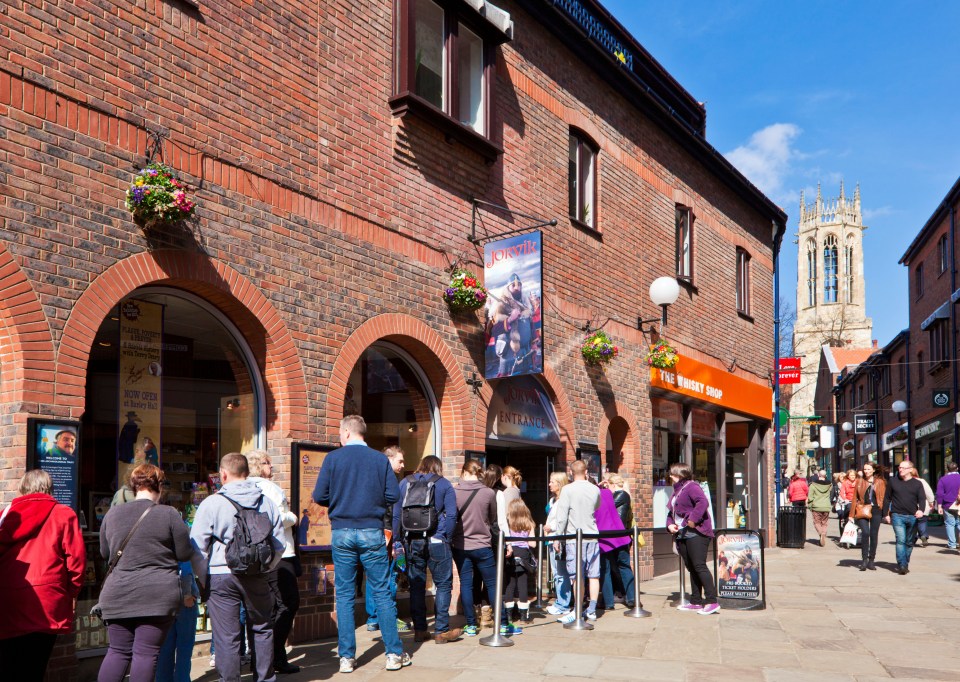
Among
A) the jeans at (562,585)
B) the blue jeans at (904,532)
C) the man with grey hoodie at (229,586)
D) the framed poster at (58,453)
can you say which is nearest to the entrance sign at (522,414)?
the jeans at (562,585)

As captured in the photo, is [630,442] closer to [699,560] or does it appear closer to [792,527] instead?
[699,560]

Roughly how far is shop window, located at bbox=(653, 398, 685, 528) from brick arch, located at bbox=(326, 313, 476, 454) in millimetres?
5880

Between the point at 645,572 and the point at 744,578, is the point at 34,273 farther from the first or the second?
the point at 645,572

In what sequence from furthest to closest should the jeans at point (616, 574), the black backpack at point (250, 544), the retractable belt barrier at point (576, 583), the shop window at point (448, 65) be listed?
the jeans at point (616, 574) < the shop window at point (448, 65) < the retractable belt barrier at point (576, 583) < the black backpack at point (250, 544)

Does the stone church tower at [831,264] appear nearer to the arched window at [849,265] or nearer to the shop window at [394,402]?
the arched window at [849,265]

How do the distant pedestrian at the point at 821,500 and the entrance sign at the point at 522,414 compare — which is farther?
the distant pedestrian at the point at 821,500

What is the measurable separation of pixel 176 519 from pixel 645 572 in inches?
421

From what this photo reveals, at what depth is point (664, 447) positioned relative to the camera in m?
16.1

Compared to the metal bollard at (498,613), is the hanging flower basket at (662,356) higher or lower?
higher

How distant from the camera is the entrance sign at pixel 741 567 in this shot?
35.0ft

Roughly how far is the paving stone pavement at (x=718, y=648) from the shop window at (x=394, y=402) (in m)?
1.99

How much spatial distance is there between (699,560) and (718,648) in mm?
2062

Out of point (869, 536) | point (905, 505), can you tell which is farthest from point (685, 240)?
point (869, 536)

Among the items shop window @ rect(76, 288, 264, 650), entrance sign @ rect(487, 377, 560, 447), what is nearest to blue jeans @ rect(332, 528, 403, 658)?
shop window @ rect(76, 288, 264, 650)
